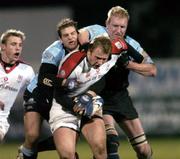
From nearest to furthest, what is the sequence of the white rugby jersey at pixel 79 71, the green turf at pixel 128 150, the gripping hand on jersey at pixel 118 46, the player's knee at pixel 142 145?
the white rugby jersey at pixel 79 71
the gripping hand on jersey at pixel 118 46
the player's knee at pixel 142 145
the green turf at pixel 128 150

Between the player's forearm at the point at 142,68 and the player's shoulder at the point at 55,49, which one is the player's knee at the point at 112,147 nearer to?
the player's forearm at the point at 142,68

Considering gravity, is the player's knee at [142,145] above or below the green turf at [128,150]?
above

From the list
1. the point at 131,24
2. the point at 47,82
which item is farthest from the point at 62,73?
the point at 131,24

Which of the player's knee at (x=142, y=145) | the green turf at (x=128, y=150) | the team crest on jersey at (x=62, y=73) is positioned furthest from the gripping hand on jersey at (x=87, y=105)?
the green turf at (x=128, y=150)

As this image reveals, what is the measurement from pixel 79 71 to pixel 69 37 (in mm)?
463

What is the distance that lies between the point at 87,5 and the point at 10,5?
2301mm

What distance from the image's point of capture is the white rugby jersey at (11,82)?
1113 centimetres

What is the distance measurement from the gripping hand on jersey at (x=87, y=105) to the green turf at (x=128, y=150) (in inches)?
182

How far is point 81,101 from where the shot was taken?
10172mm

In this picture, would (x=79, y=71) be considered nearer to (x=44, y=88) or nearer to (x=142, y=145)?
(x=44, y=88)

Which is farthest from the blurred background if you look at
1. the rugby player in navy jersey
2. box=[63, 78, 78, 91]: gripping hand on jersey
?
box=[63, 78, 78, 91]: gripping hand on jersey

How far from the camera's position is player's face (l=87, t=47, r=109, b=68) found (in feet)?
33.0

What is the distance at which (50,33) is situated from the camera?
Answer: 22.9 metres

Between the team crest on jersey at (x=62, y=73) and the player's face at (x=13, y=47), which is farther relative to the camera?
the player's face at (x=13, y=47)
